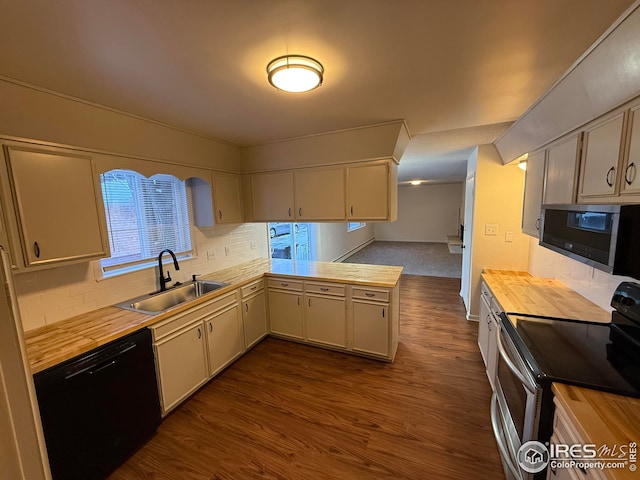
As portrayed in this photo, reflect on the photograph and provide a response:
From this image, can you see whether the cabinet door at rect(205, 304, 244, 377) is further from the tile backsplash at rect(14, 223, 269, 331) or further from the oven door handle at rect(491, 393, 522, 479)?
the oven door handle at rect(491, 393, 522, 479)

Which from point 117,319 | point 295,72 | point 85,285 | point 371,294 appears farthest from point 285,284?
point 295,72

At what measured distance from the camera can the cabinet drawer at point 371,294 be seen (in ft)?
8.75

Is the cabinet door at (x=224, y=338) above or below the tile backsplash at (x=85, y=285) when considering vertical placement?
below

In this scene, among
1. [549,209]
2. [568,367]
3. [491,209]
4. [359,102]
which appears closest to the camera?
[568,367]

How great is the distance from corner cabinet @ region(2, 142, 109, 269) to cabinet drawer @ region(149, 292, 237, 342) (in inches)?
27.2

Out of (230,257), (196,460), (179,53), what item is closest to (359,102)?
(179,53)

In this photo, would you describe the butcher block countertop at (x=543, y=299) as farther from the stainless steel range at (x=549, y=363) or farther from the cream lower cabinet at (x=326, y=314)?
the cream lower cabinet at (x=326, y=314)

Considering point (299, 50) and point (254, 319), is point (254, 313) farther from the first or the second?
point (299, 50)

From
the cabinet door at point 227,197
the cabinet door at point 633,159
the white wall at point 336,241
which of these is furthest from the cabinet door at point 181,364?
the white wall at point 336,241

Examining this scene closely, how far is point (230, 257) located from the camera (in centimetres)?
349

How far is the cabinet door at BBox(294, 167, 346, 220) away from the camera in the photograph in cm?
300

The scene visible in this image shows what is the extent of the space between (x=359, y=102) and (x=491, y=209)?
2.54 meters

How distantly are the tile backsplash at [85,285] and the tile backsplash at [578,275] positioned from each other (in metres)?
3.74

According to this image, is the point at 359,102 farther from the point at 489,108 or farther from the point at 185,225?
the point at 185,225
